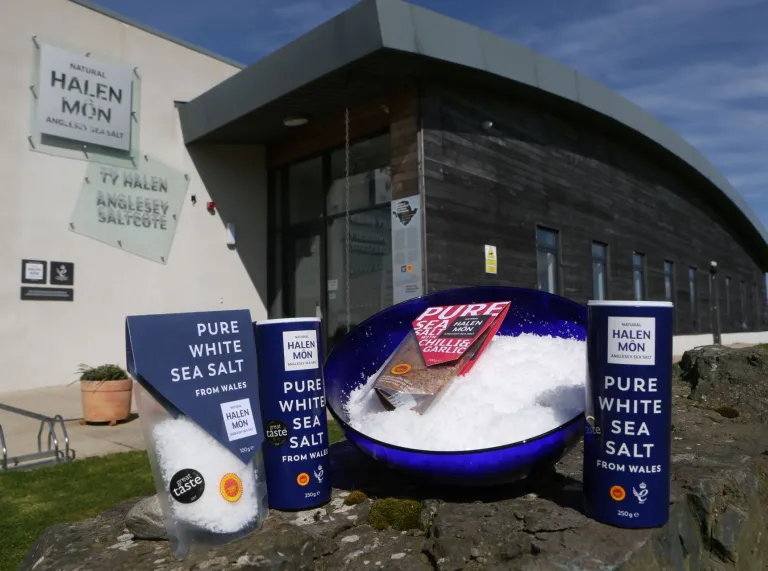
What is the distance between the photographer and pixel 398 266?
361 inches

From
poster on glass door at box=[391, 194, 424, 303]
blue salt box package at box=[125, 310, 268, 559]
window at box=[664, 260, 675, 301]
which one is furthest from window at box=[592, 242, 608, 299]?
blue salt box package at box=[125, 310, 268, 559]

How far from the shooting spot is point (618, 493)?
1.94 metres

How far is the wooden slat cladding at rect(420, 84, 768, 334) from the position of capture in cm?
929

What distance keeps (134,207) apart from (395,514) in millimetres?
10086

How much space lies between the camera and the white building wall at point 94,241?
970cm

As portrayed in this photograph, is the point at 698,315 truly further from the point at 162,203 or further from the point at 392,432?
the point at 392,432

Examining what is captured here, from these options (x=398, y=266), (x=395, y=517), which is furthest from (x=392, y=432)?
(x=398, y=266)

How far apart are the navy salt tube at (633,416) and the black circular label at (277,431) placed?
3.45 ft

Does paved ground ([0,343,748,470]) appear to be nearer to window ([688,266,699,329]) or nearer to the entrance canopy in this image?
the entrance canopy

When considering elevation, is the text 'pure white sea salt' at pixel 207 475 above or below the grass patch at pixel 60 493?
above

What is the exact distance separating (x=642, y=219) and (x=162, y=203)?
1151cm

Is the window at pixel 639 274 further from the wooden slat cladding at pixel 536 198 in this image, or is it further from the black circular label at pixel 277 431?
the black circular label at pixel 277 431

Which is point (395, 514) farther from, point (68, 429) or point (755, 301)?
point (755, 301)

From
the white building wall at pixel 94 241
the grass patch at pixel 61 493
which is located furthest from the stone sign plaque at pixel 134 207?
the grass patch at pixel 61 493
